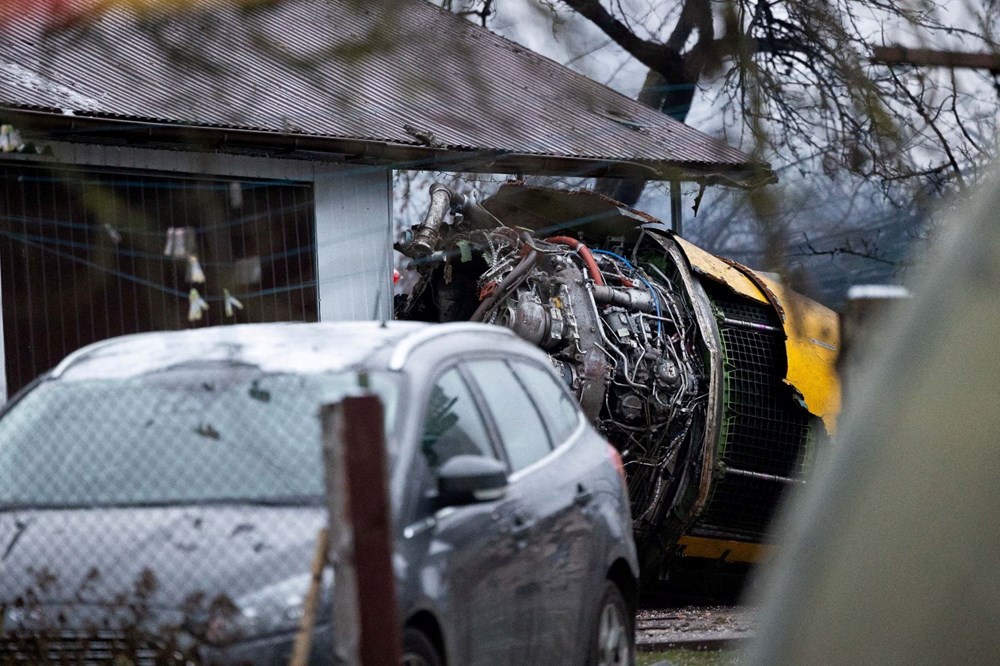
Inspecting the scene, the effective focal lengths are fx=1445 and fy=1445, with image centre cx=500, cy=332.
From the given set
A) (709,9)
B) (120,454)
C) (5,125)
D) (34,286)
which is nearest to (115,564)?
(120,454)

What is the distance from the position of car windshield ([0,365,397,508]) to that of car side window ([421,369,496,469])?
166 millimetres

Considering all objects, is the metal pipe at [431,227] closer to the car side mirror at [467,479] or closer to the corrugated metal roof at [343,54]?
the corrugated metal roof at [343,54]

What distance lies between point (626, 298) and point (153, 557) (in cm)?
616

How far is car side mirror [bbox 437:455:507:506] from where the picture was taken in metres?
4.98

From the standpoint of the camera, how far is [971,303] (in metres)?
2.02

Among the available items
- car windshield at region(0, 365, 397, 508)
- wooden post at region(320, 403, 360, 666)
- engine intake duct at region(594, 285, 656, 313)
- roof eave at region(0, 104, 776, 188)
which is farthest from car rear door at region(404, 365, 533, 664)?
engine intake duct at region(594, 285, 656, 313)

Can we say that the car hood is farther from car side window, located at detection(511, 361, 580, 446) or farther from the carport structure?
car side window, located at detection(511, 361, 580, 446)

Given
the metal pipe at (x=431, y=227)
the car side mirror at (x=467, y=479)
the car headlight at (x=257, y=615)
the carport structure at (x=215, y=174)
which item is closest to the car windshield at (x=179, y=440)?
the car side mirror at (x=467, y=479)

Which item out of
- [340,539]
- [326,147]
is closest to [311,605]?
[340,539]

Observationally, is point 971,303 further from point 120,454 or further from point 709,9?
point 120,454

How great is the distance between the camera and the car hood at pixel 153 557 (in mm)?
4566

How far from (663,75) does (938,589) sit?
393cm

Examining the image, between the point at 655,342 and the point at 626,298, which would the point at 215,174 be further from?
the point at 655,342

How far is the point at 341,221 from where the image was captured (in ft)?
40.9
